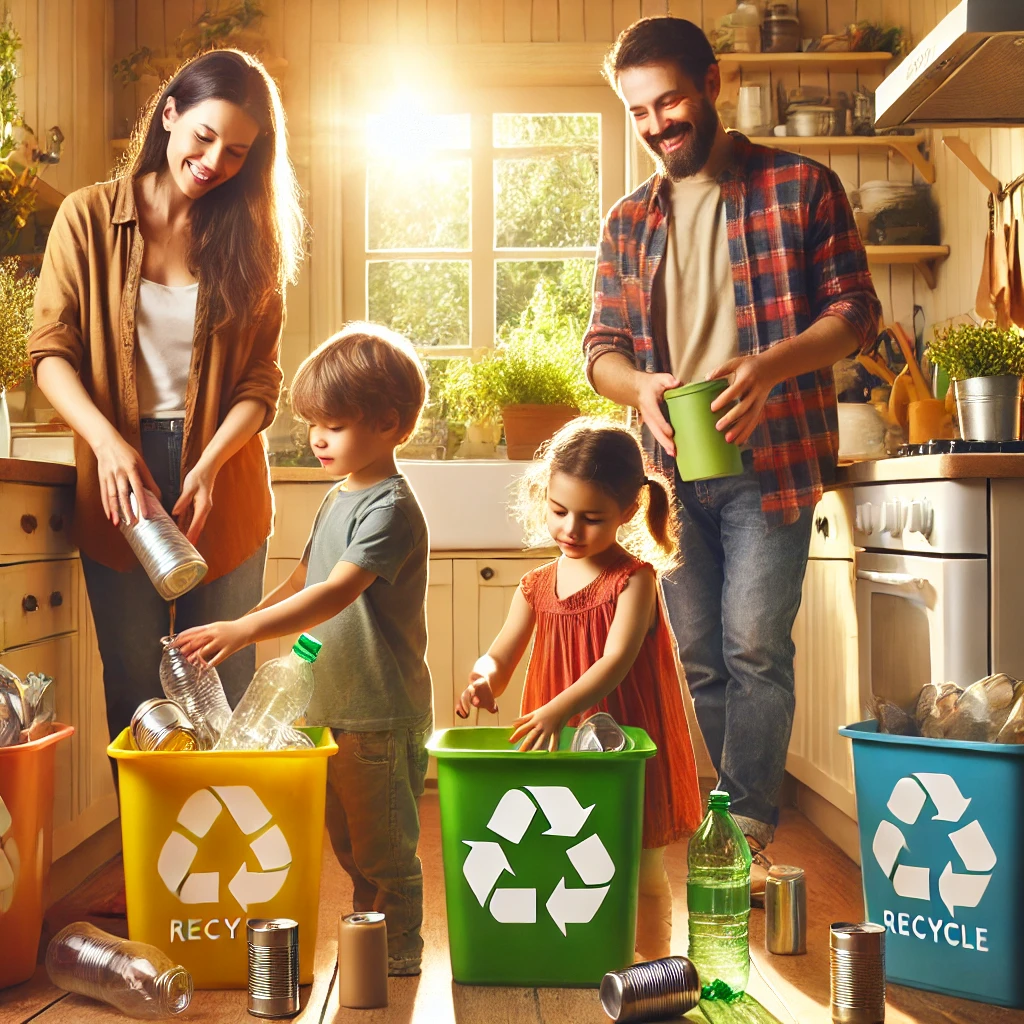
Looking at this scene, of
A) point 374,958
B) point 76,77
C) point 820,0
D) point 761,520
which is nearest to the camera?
point 374,958

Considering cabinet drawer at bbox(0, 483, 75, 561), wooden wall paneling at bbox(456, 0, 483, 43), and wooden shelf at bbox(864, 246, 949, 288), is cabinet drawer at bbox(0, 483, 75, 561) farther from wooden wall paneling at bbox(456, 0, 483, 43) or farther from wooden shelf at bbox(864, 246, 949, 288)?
wooden shelf at bbox(864, 246, 949, 288)

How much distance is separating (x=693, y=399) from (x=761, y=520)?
302 millimetres

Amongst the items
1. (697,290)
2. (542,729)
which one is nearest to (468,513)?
(697,290)

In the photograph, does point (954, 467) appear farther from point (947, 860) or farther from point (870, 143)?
point (870, 143)

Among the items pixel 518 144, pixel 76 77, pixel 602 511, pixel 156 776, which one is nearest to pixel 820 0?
pixel 518 144

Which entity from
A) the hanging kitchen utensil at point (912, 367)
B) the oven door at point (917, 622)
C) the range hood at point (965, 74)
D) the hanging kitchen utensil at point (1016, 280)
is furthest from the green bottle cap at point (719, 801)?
the hanging kitchen utensil at point (912, 367)

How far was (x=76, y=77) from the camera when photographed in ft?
10.4

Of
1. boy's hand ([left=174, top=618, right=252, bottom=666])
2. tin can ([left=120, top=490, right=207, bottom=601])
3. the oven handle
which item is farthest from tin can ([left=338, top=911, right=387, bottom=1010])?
the oven handle

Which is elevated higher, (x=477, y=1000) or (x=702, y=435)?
(x=702, y=435)

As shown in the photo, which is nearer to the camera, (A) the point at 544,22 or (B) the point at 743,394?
(B) the point at 743,394

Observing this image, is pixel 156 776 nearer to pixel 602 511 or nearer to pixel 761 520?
pixel 602 511

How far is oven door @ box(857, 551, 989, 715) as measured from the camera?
178cm

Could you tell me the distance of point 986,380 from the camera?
207 centimetres

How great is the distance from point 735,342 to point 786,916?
0.92 meters
